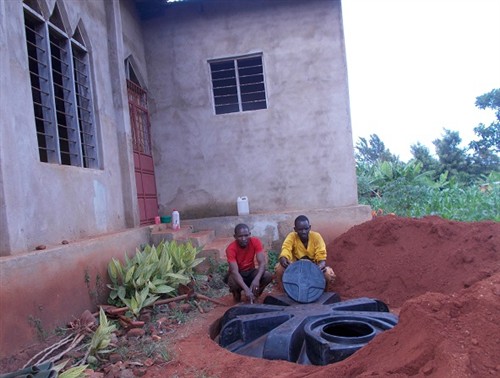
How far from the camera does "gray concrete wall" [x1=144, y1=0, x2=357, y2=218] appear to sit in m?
8.26

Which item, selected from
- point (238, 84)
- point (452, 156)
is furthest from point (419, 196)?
point (452, 156)

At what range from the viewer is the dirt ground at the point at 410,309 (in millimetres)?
2143

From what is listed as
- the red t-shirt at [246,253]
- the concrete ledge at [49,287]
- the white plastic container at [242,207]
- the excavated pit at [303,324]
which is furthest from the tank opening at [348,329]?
the white plastic container at [242,207]

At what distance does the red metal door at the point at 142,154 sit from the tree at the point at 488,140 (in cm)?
1924

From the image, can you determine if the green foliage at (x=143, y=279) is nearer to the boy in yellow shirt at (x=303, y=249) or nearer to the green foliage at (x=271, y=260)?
the boy in yellow shirt at (x=303, y=249)

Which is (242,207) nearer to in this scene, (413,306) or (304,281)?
(304,281)

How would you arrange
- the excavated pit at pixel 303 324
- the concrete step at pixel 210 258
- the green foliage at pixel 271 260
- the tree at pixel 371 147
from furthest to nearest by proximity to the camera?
the tree at pixel 371 147
the green foliage at pixel 271 260
the concrete step at pixel 210 258
the excavated pit at pixel 303 324

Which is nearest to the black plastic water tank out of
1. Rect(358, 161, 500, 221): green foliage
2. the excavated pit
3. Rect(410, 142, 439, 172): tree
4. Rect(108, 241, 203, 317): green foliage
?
the excavated pit

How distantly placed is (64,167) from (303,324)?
10.8 ft

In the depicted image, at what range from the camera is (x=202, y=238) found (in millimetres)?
7273

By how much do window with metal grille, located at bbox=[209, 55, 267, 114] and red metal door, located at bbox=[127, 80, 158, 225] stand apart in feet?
4.61

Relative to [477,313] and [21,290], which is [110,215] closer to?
[21,290]

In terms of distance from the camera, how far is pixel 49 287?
13.8ft

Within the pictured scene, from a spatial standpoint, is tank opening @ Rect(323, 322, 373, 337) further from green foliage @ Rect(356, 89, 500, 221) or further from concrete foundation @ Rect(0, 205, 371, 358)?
green foliage @ Rect(356, 89, 500, 221)
